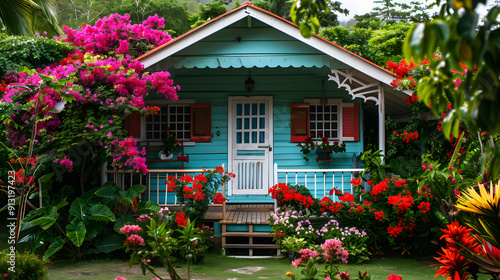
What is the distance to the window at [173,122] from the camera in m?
9.67

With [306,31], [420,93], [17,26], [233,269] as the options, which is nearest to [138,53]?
[17,26]

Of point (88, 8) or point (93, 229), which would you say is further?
point (88, 8)

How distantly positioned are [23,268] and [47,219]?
1909 millimetres

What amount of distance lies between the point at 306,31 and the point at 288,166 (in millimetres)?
7723

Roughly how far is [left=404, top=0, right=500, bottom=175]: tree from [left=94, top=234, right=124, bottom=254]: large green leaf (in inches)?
248

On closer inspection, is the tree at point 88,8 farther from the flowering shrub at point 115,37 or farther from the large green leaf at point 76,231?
the large green leaf at point 76,231

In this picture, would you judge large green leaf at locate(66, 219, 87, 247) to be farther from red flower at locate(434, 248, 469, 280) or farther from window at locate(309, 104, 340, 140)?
window at locate(309, 104, 340, 140)

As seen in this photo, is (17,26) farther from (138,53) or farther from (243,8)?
(243,8)

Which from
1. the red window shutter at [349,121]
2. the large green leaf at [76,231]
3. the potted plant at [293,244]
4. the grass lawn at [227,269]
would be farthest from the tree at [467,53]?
the red window shutter at [349,121]

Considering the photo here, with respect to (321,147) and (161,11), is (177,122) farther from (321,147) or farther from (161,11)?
(161,11)

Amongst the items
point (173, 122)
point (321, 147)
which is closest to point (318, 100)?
point (321, 147)

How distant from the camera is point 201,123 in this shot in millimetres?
9555

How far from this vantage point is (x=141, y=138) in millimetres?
9523

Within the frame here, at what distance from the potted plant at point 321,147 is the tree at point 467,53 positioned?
8054 millimetres
